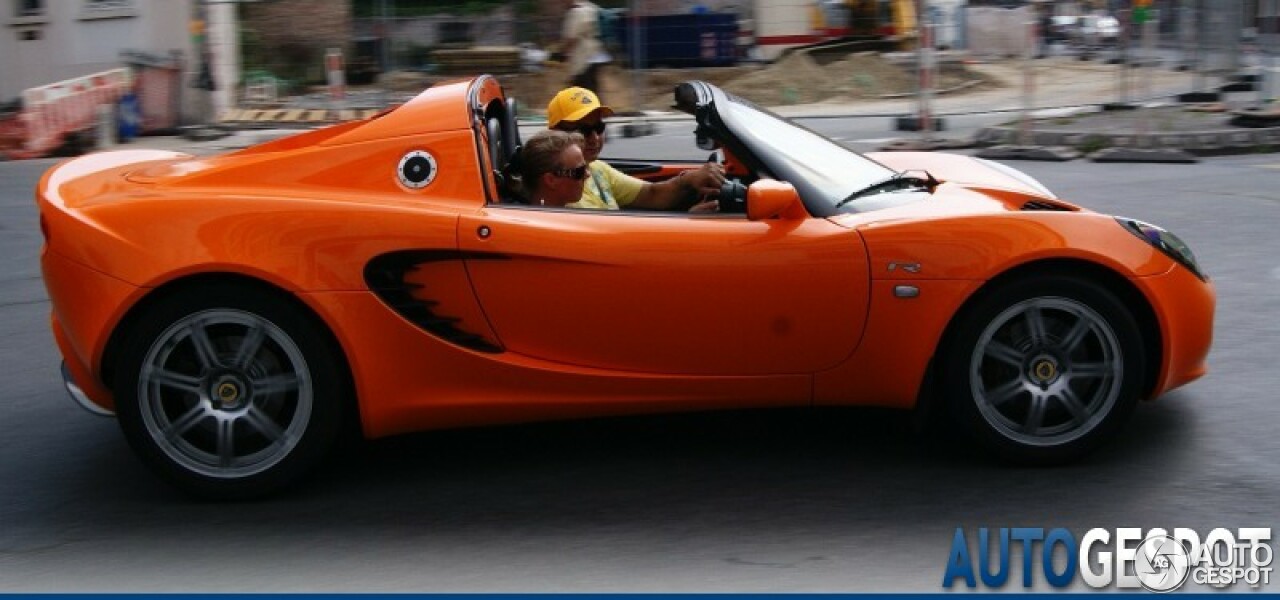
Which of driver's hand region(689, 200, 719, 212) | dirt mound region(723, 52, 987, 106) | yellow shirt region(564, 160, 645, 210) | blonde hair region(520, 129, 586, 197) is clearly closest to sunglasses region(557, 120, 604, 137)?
yellow shirt region(564, 160, 645, 210)

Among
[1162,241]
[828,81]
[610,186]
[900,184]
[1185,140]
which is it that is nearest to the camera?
[1162,241]

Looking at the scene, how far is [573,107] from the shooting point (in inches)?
225

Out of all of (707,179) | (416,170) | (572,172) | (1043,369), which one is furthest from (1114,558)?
(416,170)

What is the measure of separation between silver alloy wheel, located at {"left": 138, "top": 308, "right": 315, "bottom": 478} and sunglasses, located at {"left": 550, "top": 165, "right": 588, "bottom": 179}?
1010mm

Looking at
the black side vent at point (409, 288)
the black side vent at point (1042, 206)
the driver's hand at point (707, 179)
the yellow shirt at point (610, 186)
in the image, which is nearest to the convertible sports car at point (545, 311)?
the black side vent at point (409, 288)

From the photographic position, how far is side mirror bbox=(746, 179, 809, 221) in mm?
4645

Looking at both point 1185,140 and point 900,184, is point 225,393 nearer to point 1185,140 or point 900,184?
point 900,184

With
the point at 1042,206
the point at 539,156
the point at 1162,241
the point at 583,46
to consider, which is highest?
the point at 583,46

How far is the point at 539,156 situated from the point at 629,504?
Result: 3.89 ft

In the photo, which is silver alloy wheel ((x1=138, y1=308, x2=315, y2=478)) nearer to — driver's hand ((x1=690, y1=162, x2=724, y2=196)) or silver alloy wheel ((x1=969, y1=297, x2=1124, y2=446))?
driver's hand ((x1=690, y1=162, x2=724, y2=196))

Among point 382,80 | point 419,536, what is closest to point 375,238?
point 419,536

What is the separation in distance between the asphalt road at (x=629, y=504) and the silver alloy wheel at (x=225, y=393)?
17 cm

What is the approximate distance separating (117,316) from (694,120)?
1923 millimetres

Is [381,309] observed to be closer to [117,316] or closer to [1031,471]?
[117,316]
